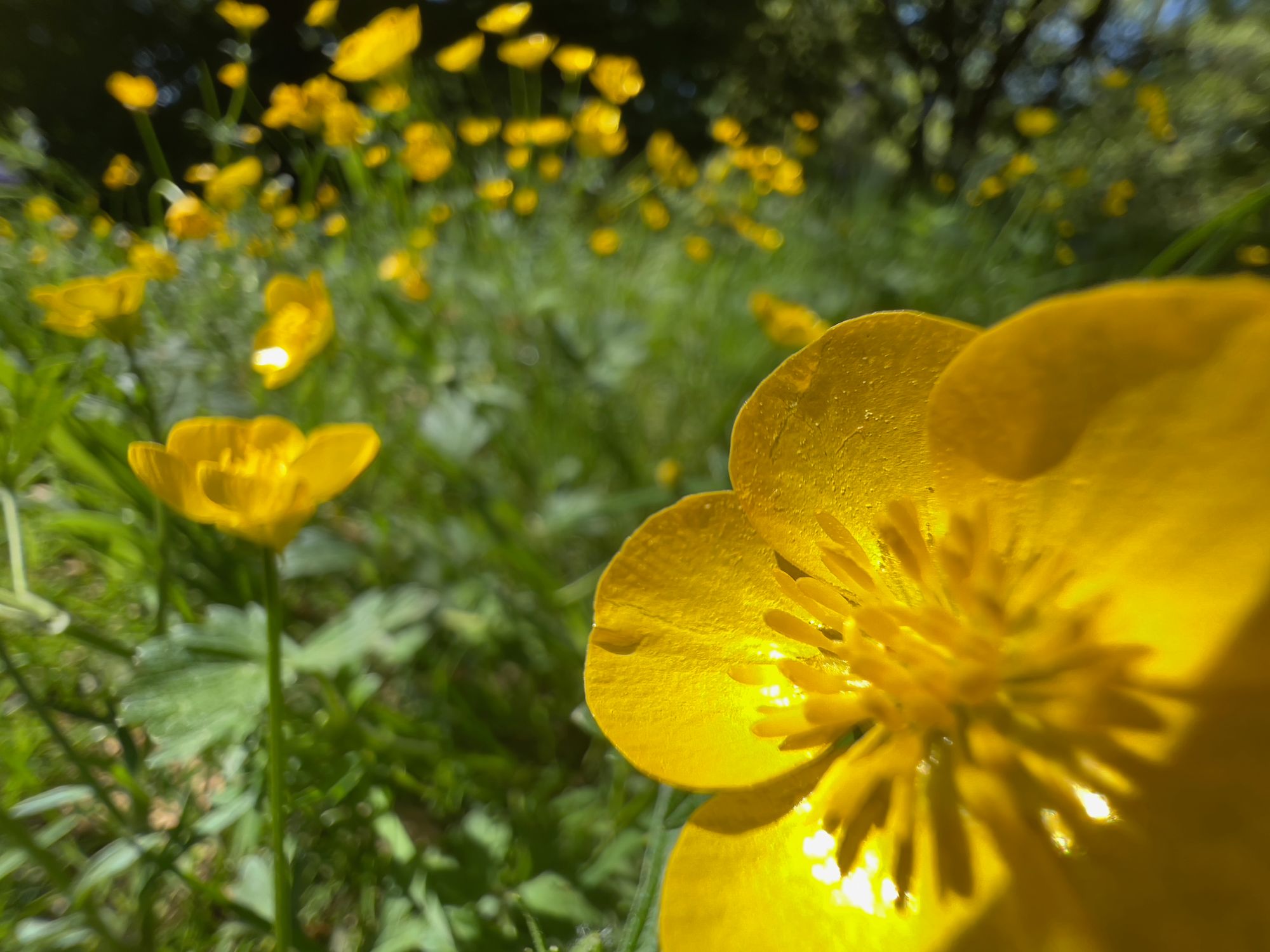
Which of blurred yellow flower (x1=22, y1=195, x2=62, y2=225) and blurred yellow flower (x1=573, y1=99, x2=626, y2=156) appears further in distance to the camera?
blurred yellow flower (x1=22, y1=195, x2=62, y2=225)

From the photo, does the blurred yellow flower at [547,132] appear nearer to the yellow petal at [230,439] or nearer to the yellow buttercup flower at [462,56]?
the yellow buttercup flower at [462,56]

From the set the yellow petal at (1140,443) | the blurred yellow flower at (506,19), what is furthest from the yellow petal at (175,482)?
A: the blurred yellow flower at (506,19)

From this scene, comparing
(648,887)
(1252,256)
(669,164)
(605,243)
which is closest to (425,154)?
(605,243)

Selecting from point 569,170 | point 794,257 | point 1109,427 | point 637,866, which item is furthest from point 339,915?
point 569,170

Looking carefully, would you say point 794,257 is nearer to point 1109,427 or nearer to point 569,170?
point 569,170

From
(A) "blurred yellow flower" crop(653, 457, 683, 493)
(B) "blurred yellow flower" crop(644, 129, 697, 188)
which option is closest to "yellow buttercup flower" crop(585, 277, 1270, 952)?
(A) "blurred yellow flower" crop(653, 457, 683, 493)

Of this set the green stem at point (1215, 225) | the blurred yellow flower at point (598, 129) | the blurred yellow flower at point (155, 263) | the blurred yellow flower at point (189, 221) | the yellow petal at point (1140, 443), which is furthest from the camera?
the blurred yellow flower at point (598, 129)

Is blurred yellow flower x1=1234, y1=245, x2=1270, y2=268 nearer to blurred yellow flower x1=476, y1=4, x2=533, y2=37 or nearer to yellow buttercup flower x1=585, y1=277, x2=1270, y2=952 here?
blurred yellow flower x1=476, y1=4, x2=533, y2=37
